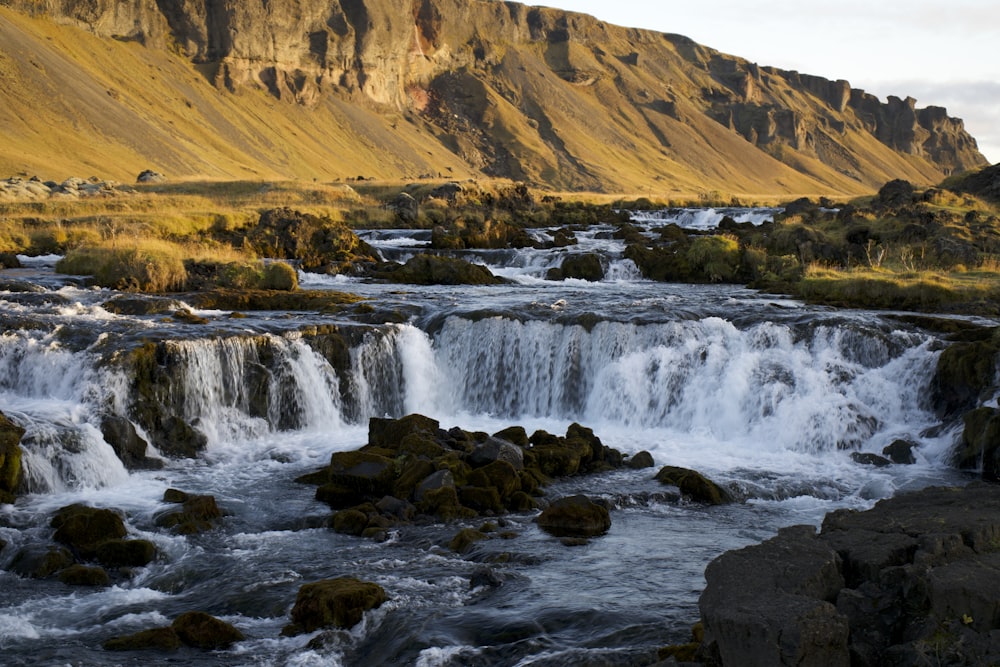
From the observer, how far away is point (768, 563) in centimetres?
814

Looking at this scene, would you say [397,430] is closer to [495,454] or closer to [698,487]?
[495,454]

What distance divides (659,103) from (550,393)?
167337 millimetres

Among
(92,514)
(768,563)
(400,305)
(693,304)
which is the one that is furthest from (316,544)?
(693,304)

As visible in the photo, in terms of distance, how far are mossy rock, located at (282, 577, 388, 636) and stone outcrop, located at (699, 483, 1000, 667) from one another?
422cm

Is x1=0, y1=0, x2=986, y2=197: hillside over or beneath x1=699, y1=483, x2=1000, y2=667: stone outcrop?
over

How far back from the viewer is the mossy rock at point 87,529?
41.2ft

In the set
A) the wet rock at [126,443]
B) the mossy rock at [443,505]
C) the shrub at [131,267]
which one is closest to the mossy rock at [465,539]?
the mossy rock at [443,505]

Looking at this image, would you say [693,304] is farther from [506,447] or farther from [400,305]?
[506,447]

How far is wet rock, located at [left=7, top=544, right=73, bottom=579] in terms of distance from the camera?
11766mm

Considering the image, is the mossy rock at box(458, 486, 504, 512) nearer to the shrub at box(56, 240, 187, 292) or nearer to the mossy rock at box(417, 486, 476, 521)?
the mossy rock at box(417, 486, 476, 521)

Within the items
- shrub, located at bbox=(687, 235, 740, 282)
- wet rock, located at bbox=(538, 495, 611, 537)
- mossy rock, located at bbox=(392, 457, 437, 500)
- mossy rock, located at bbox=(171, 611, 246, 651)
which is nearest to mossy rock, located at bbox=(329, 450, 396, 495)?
mossy rock, located at bbox=(392, 457, 437, 500)

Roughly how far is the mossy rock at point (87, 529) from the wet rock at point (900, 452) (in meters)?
13.6

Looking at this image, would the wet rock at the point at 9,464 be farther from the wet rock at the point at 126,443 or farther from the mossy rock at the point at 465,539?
the mossy rock at the point at 465,539

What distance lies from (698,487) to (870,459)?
14.6ft
